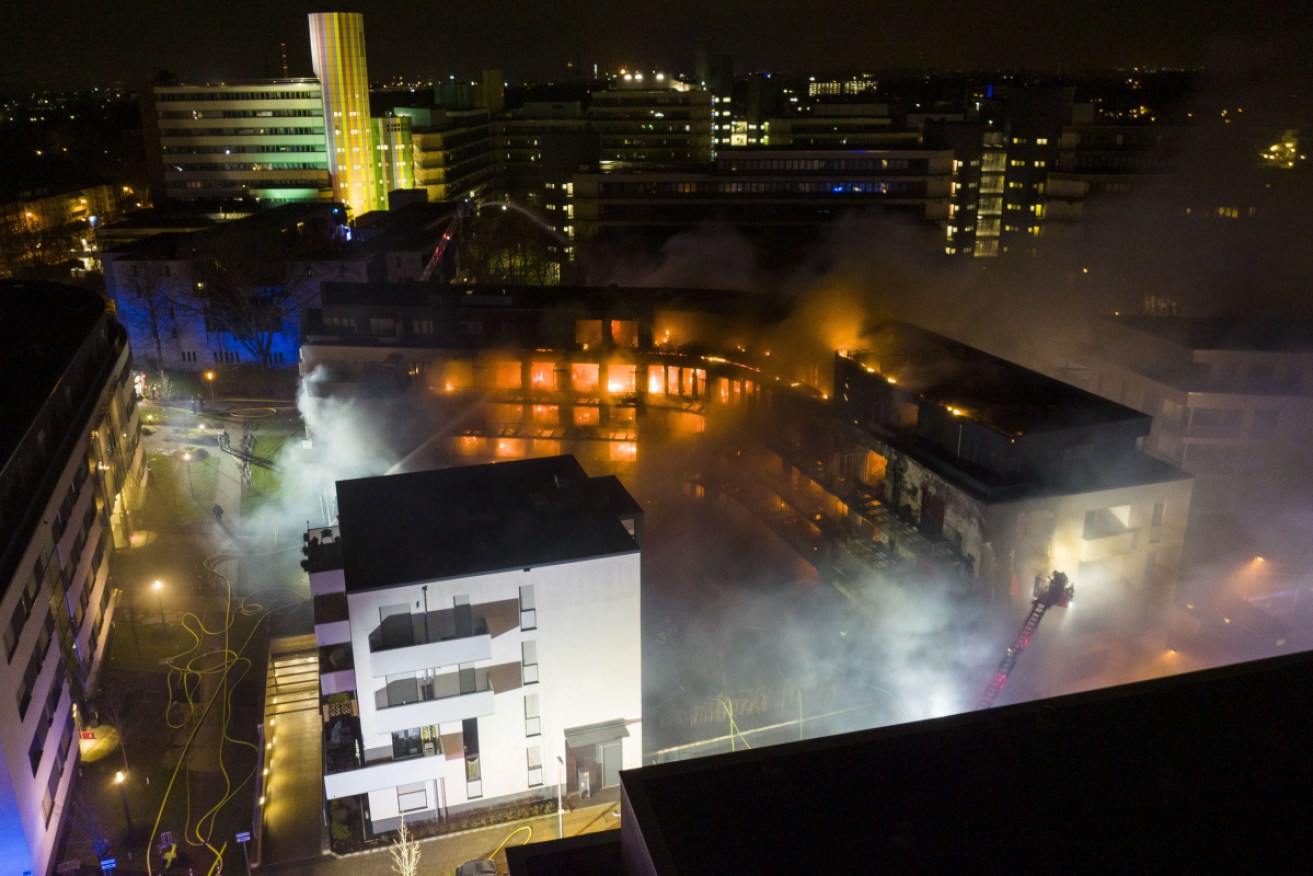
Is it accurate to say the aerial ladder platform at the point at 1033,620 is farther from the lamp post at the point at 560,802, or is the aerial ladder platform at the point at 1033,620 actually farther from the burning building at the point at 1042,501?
the lamp post at the point at 560,802

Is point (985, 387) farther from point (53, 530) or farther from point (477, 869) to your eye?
point (53, 530)

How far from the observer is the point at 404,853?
9656mm

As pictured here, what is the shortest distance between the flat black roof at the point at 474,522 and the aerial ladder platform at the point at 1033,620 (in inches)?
208

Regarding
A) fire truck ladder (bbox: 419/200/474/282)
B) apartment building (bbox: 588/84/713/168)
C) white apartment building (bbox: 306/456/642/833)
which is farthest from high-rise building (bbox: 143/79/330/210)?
white apartment building (bbox: 306/456/642/833)

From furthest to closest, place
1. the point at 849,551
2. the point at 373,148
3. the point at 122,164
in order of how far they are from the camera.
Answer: the point at 122,164 < the point at 373,148 < the point at 849,551

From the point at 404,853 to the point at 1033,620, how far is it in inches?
323

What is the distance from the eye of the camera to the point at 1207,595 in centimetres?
1542

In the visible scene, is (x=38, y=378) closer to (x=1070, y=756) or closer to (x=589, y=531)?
(x=589, y=531)

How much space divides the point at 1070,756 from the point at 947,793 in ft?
3.30

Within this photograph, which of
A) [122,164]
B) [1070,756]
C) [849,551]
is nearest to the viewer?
[1070,756]

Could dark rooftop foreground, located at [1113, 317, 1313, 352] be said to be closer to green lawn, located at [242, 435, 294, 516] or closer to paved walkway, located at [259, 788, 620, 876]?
paved walkway, located at [259, 788, 620, 876]

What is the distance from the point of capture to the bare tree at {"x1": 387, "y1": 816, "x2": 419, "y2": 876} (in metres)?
9.64

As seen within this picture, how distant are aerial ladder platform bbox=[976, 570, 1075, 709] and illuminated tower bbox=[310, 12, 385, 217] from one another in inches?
1540

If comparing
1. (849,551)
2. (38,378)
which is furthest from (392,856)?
(38,378)
